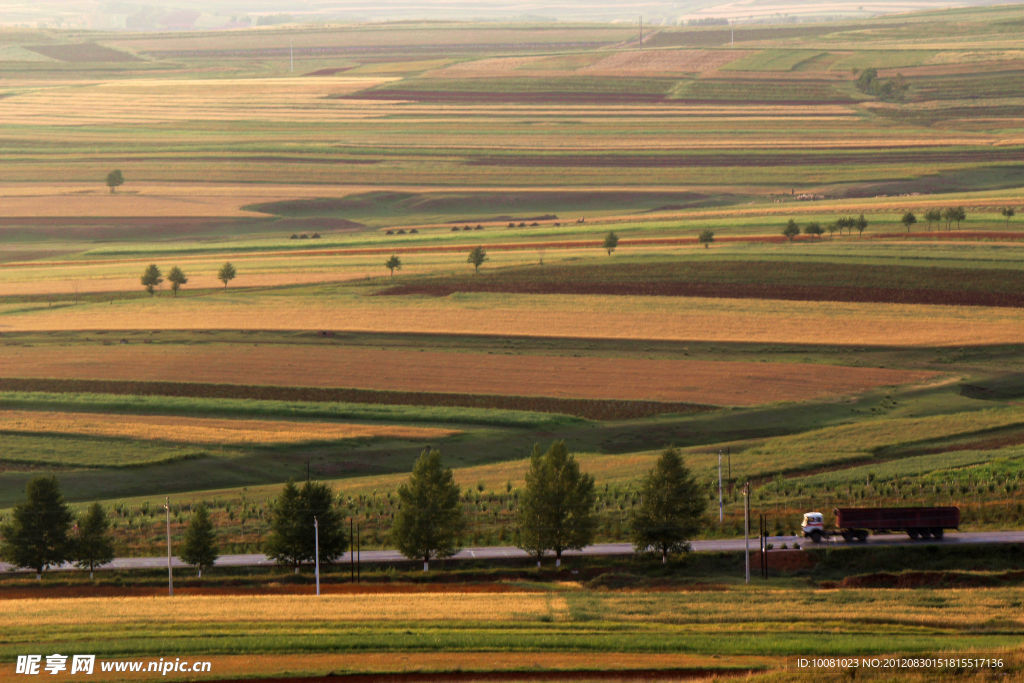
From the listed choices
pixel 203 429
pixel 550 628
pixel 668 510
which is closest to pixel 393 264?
pixel 203 429

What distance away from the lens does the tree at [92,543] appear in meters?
53.2

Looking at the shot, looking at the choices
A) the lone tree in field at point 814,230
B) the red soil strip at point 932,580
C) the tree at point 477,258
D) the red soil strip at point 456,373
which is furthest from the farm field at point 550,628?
the lone tree in field at point 814,230

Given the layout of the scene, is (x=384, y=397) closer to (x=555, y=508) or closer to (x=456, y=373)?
(x=456, y=373)

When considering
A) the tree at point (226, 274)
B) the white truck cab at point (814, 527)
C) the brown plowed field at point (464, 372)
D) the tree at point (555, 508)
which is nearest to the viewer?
the tree at point (555, 508)

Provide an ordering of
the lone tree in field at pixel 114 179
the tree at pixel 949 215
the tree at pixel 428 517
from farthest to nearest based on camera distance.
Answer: the lone tree in field at pixel 114 179 < the tree at pixel 949 215 < the tree at pixel 428 517

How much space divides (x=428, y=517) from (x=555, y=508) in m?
5.36

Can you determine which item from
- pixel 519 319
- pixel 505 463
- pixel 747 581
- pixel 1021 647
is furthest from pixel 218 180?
pixel 1021 647

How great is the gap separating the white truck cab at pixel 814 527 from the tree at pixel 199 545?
24.8 meters

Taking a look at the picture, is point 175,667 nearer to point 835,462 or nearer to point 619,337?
point 835,462

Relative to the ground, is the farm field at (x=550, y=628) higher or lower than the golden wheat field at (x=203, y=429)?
lower

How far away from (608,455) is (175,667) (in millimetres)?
36956

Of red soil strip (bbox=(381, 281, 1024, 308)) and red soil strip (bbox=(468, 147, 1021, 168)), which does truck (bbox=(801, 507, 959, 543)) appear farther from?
red soil strip (bbox=(468, 147, 1021, 168))

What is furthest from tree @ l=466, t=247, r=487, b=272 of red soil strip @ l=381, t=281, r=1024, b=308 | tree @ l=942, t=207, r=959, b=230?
tree @ l=942, t=207, r=959, b=230

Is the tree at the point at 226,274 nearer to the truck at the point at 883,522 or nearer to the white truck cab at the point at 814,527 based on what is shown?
the white truck cab at the point at 814,527
